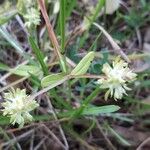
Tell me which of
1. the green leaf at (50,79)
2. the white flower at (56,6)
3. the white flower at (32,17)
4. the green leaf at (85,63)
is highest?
the white flower at (56,6)

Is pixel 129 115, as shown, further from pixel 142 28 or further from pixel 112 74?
pixel 112 74

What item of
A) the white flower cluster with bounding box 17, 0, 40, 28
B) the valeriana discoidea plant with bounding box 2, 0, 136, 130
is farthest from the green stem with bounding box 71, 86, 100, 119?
the white flower cluster with bounding box 17, 0, 40, 28

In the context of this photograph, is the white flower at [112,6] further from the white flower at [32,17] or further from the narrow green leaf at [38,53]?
the narrow green leaf at [38,53]

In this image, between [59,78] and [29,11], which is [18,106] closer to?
[59,78]

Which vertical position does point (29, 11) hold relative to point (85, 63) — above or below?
above

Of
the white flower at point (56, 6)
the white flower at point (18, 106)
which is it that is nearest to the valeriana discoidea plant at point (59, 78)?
the white flower at point (18, 106)

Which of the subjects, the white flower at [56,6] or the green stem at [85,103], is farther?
the white flower at [56,6]

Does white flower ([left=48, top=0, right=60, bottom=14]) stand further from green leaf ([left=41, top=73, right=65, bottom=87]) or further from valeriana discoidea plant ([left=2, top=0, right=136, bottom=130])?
green leaf ([left=41, top=73, right=65, bottom=87])

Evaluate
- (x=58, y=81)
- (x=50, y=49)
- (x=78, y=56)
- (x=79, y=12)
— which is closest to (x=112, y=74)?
(x=58, y=81)

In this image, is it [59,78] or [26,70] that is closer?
[59,78]

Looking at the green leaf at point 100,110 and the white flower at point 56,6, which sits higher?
the white flower at point 56,6

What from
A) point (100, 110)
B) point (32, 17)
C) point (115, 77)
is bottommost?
point (100, 110)

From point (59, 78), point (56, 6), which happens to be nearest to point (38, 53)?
point (59, 78)

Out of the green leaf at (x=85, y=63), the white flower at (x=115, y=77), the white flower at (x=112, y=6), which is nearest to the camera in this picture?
the white flower at (x=115, y=77)
